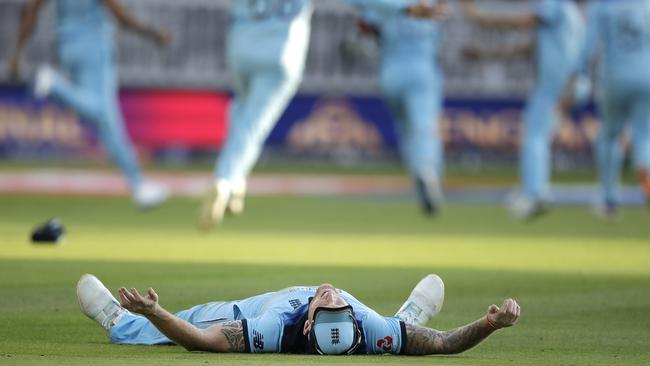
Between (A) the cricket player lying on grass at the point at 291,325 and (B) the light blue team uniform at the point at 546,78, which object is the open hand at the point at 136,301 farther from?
(B) the light blue team uniform at the point at 546,78

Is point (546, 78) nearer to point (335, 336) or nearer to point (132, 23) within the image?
point (132, 23)

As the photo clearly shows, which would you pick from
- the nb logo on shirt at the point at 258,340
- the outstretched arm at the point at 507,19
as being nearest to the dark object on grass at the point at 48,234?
the outstretched arm at the point at 507,19

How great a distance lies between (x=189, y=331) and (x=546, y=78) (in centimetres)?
1122

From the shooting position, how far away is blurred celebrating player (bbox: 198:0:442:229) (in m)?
13.0

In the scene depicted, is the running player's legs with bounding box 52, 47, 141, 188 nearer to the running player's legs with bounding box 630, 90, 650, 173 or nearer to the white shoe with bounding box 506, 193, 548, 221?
the white shoe with bounding box 506, 193, 548, 221

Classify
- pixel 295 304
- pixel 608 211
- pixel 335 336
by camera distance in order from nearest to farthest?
pixel 335 336 < pixel 295 304 < pixel 608 211

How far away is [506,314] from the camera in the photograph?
6.05m

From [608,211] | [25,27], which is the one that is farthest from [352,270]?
[608,211]

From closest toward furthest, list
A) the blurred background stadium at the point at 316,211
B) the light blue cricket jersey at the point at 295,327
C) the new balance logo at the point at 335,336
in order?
the new balance logo at the point at 335,336 → the light blue cricket jersey at the point at 295,327 → the blurred background stadium at the point at 316,211

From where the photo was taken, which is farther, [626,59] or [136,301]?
[626,59]

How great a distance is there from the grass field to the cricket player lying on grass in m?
0.08

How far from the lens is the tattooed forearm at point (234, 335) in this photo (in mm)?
6430

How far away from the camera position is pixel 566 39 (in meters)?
17.1

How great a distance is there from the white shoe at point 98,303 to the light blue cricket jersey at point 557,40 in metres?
10.7
